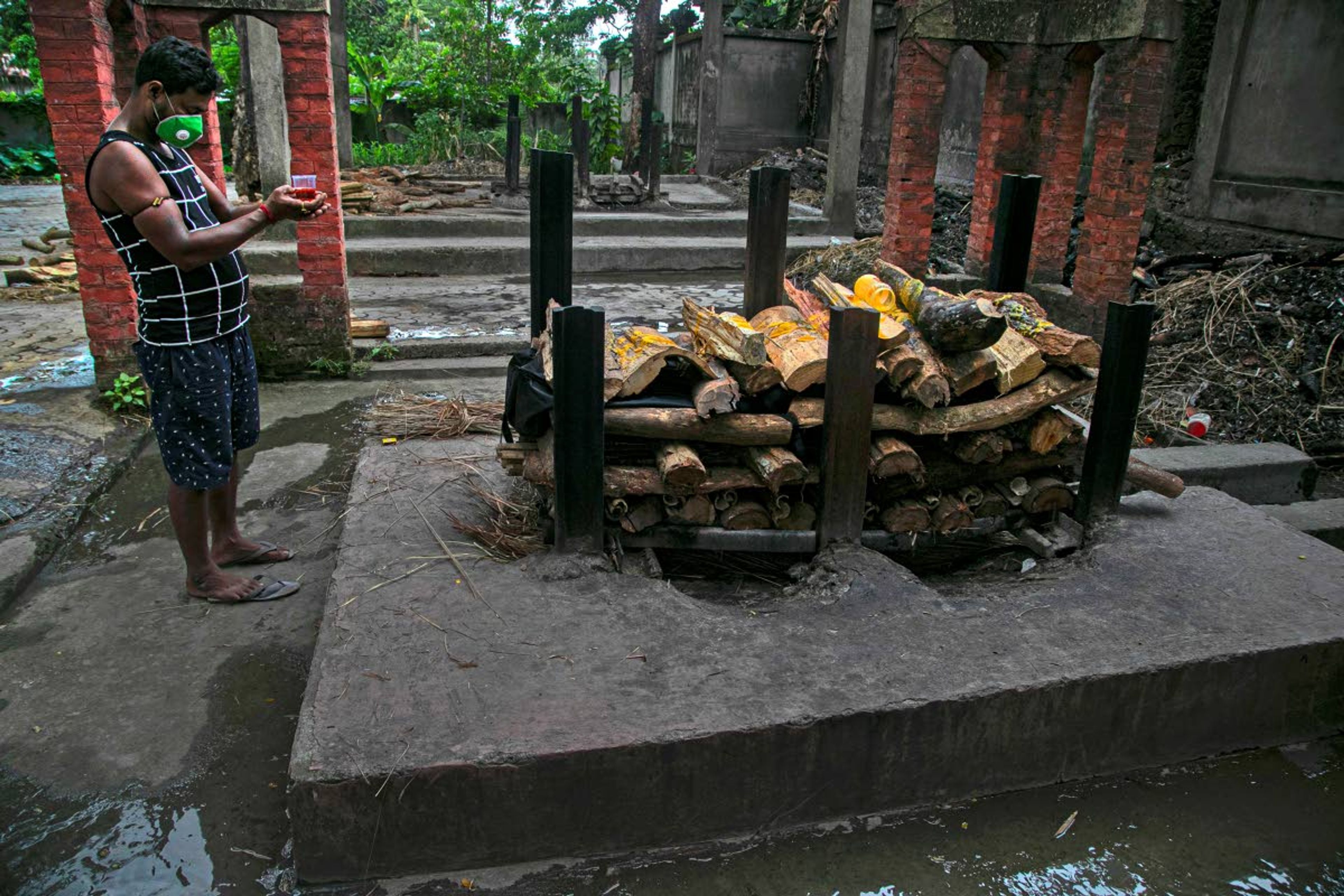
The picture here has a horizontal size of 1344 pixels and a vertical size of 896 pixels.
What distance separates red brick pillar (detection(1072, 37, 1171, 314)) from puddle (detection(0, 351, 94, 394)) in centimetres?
730

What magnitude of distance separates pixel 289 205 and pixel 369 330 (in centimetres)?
355

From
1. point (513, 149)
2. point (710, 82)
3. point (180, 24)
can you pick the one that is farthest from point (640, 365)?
point (710, 82)

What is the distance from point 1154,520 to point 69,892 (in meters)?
3.72

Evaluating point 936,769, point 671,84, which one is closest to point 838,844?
point 936,769

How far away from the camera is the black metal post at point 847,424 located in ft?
10.1

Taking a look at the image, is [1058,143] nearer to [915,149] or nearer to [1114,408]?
[915,149]

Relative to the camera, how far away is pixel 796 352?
10.8 feet

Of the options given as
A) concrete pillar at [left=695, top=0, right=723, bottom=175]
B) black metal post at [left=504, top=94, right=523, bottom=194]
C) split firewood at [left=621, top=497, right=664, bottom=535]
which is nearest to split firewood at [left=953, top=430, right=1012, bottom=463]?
split firewood at [left=621, top=497, right=664, bottom=535]

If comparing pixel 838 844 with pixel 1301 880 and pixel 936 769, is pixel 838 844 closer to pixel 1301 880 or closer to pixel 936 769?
pixel 936 769

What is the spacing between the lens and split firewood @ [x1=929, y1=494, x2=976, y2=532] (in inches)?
136

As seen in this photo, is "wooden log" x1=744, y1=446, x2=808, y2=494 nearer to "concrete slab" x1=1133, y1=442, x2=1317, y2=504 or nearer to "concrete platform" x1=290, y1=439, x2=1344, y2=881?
"concrete platform" x1=290, y1=439, x2=1344, y2=881

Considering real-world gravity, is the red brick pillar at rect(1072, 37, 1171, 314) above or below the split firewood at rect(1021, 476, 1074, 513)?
above

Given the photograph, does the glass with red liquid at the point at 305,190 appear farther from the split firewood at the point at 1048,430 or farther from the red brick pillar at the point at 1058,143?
the red brick pillar at the point at 1058,143

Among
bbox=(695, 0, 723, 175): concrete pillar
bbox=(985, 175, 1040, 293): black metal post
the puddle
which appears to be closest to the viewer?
bbox=(985, 175, 1040, 293): black metal post
